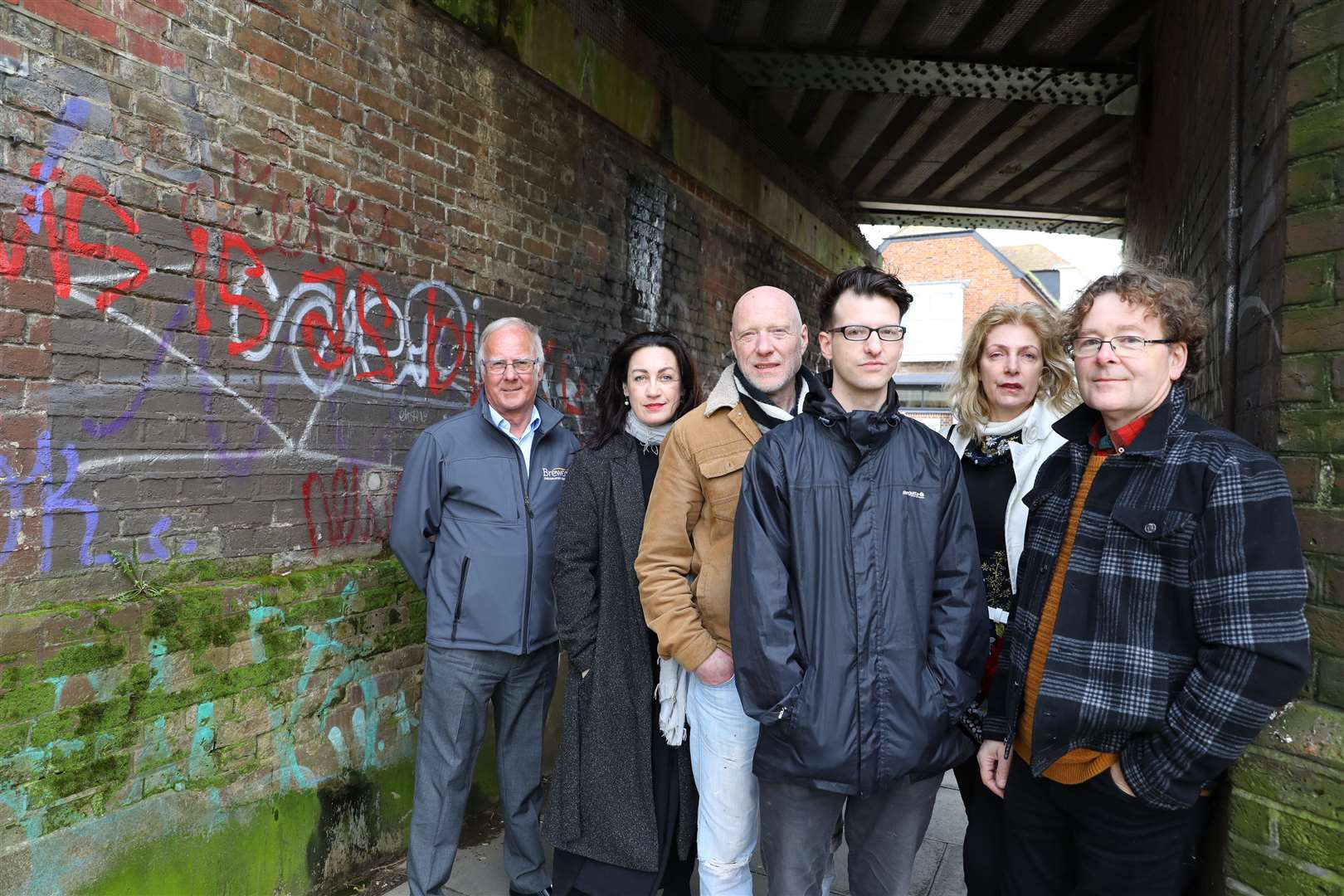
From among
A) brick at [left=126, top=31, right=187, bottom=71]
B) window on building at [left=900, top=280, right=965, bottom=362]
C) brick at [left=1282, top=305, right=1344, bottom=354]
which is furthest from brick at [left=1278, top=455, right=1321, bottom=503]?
window on building at [left=900, top=280, right=965, bottom=362]

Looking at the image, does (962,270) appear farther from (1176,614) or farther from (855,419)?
(1176,614)

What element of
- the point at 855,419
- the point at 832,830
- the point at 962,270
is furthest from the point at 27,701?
the point at 962,270

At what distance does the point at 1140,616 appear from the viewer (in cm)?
183

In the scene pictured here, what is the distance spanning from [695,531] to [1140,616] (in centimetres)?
120

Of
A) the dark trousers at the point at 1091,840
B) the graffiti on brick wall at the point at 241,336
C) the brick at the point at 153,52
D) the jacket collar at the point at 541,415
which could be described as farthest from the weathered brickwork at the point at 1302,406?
the brick at the point at 153,52

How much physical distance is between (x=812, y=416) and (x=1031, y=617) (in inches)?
29.8

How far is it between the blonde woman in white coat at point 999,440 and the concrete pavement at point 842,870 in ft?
2.88

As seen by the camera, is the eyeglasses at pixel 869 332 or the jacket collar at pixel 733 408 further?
the jacket collar at pixel 733 408

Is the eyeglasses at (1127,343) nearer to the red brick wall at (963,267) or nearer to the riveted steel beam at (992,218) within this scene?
the riveted steel beam at (992,218)

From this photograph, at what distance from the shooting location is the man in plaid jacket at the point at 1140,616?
169 cm

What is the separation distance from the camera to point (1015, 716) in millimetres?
2109

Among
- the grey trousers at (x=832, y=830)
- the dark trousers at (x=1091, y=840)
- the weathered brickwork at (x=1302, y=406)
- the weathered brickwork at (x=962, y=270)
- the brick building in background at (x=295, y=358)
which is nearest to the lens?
the dark trousers at (x=1091, y=840)

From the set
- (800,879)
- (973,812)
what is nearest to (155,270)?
(800,879)

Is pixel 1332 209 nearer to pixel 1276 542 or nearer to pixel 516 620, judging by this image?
pixel 1276 542
